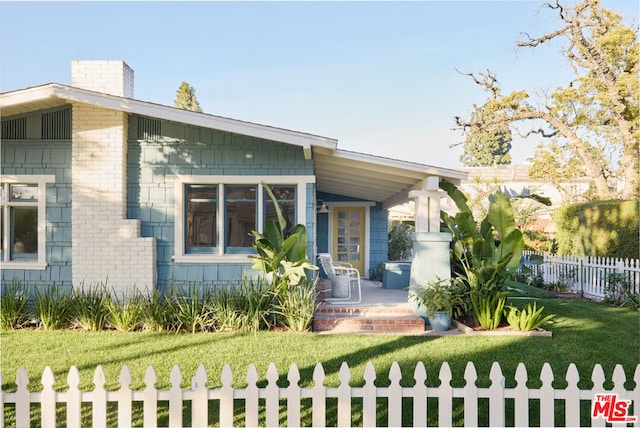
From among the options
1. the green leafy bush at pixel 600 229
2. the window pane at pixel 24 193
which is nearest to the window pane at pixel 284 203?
the window pane at pixel 24 193

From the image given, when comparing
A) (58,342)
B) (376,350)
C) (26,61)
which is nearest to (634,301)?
(376,350)

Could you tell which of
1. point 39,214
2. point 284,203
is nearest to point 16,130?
point 39,214

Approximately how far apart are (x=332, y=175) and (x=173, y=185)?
4.04m

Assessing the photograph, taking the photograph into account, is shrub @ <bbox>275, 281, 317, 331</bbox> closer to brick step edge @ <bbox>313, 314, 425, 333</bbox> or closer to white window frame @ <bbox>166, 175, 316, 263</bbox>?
brick step edge @ <bbox>313, 314, 425, 333</bbox>

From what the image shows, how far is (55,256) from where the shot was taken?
9.59 metres

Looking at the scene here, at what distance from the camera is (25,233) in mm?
9734

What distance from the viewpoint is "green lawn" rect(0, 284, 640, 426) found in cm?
593

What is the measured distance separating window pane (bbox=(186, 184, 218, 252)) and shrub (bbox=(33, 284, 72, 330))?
2.42m

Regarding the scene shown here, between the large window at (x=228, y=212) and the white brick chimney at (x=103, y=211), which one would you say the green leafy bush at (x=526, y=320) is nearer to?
the large window at (x=228, y=212)

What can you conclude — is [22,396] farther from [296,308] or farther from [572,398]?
[296,308]

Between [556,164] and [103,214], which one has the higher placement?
[556,164]

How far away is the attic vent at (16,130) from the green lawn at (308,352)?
398 cm

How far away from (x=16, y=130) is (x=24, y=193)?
1276mm

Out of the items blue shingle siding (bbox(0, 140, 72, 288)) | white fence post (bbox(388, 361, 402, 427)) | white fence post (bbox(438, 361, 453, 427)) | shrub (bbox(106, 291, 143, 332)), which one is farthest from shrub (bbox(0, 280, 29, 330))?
white fence post (bbox(438, 361, 453, 427))
